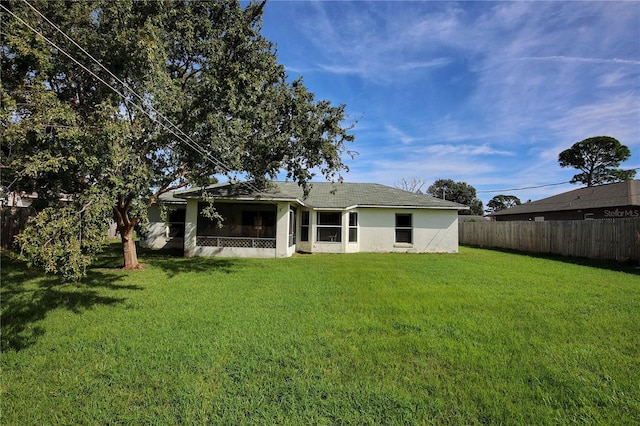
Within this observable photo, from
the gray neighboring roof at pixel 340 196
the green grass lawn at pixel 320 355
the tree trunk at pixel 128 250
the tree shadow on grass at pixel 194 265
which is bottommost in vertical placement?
the green grass lawn at pixel 320 355

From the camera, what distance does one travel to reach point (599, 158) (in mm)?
37406

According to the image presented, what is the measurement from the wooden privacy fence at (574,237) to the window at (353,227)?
9.30 metres

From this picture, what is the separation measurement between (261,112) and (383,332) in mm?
7132

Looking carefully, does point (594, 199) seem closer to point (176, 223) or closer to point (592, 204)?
point (592, 204)

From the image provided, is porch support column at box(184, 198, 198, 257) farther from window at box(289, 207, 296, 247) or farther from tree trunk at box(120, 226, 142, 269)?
window at box(289, 207, 296, 247)

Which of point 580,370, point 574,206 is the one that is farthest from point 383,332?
point 574,206

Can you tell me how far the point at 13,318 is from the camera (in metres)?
5.36

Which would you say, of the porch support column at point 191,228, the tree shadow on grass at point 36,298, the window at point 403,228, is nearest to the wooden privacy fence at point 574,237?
the window at point 403,228

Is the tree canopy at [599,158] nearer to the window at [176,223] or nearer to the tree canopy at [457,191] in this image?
the tree canopy at [457,191]

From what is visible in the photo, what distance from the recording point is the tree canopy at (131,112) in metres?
5.04

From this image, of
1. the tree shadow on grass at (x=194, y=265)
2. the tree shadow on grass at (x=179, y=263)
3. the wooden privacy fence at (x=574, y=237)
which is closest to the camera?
the tree shadow on grass at (x=194, y=265)

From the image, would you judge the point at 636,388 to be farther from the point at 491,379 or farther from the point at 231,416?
the point at 231,416

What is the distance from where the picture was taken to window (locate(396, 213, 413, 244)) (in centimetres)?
1752

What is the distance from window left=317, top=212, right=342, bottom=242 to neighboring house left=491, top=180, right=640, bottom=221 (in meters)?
18.2
